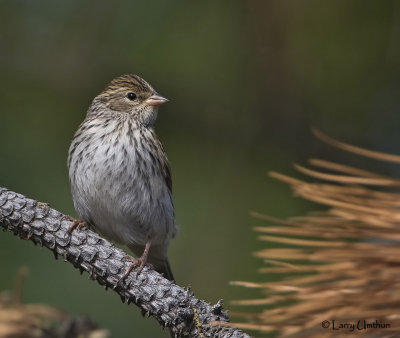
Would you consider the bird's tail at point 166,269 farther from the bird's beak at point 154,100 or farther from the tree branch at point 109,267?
the tree branch at point 109,267

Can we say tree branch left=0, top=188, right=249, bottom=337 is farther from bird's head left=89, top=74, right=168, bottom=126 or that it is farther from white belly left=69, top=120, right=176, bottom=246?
bird's head left=89, top=74, right=168, bottom=126

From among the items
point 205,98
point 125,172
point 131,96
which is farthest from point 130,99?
point 205,98

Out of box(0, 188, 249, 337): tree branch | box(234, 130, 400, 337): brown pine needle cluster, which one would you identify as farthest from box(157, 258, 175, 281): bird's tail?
box(234, 130, 400, 337): brown pine needle cluster

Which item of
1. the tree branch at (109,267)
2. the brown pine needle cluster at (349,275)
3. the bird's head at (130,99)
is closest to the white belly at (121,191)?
the bird's head at (130,99)

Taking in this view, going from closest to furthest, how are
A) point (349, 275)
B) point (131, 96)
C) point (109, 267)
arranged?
point (349, 275)
point (109, 267)
point (131, 96)

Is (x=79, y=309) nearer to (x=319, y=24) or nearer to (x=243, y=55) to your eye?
(x=243, y=55)

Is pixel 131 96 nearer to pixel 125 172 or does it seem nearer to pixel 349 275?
pixel 125 172
